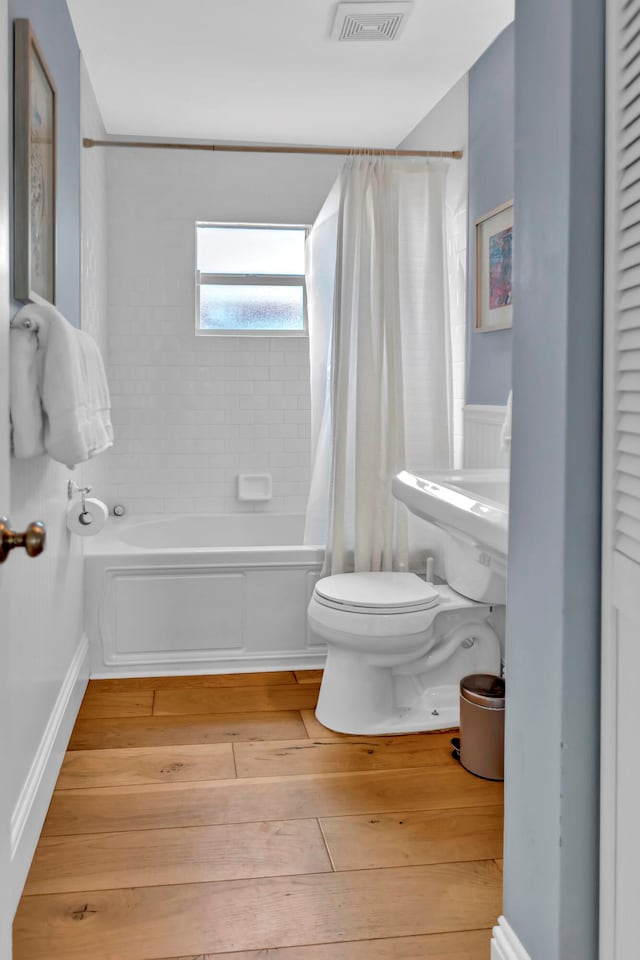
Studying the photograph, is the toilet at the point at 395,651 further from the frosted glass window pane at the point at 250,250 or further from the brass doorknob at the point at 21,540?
the frosted glass window pane at the point at 250,250

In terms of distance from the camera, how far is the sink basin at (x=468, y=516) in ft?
5.71

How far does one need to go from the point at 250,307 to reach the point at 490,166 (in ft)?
5.62

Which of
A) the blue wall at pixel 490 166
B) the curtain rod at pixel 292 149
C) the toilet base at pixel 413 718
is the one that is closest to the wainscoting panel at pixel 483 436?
the blue wall at pixel 490 166

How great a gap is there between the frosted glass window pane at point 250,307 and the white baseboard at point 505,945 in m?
3.42

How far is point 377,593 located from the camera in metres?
2.81

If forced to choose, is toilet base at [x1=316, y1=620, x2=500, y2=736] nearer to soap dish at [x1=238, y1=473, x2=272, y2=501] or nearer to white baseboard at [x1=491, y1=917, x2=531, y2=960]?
white baseboard at [x1=491, y1=917, x2=531, y2=960]

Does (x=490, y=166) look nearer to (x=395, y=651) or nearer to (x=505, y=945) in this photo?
(x=395, y=651)

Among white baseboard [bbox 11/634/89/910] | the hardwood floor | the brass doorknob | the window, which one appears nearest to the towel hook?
the brass doorknob

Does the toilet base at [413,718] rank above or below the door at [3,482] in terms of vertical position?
below

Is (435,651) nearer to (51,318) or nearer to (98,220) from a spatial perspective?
(51,318)

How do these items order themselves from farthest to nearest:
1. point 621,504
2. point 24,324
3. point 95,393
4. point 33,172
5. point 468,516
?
point 95,393
point 33,172
point 24,324
point 468,516
point 621,504

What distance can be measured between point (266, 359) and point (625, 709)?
3.49 metres

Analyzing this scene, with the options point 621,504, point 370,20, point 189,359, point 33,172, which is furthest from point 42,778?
point 189,359

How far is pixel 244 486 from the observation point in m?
4.46
